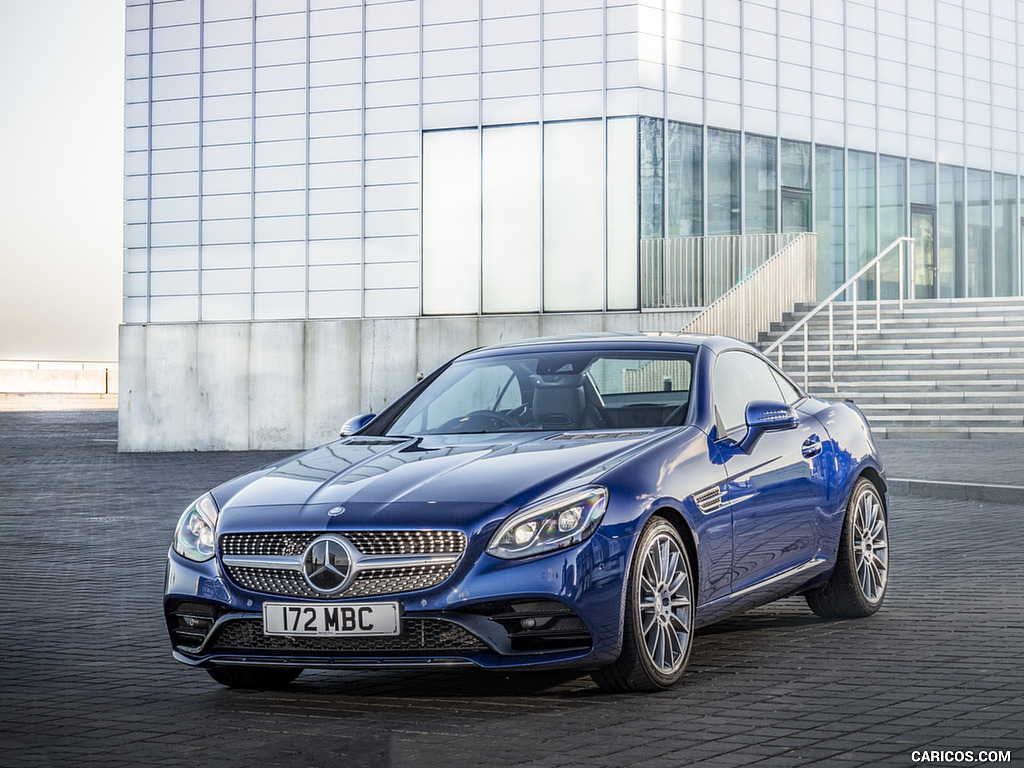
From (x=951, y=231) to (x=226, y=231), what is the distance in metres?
17.7

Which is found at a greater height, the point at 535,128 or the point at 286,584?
the point at 535,128

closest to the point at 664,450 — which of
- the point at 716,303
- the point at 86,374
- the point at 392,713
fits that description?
the point at 392,713

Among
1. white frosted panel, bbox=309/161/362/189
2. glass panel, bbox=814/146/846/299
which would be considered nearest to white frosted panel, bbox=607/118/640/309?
white frosted panel, bbox=309/161/362/189

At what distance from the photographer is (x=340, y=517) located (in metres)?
5.86

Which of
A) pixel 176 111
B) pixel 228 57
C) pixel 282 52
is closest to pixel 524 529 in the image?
pixel 282 52

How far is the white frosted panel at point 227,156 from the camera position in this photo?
107ft

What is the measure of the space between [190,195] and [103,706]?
91.5 feet

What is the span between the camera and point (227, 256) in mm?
32844

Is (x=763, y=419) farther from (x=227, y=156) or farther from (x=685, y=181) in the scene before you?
(x=227, y=156)

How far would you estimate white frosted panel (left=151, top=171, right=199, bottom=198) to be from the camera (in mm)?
→ 33094

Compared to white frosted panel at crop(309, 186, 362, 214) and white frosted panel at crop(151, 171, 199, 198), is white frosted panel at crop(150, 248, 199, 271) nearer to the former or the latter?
white frosted panel at crop(151, 171, 199, 198)

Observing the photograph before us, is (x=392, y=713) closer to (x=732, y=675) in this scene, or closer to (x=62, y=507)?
(x=732, y=675)

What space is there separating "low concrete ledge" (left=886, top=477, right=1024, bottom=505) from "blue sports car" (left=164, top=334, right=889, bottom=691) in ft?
26.3

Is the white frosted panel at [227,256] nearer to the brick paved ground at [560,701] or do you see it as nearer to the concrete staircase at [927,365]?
the concrete staircase at [927,365]
